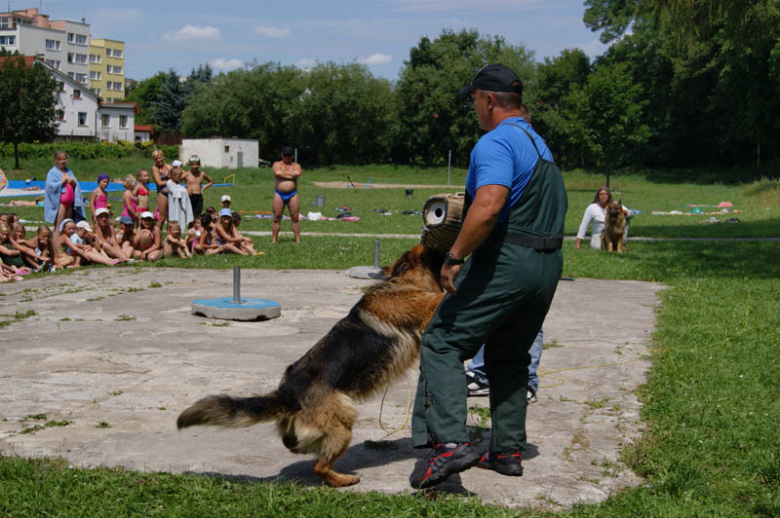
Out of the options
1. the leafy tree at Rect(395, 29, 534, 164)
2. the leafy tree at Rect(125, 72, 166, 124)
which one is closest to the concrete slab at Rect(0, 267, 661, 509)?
the leafy tree at Rect(395, 29, 534, 164)

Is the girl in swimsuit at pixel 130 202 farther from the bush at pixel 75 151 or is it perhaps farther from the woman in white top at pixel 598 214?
the bush at pixel 75 151

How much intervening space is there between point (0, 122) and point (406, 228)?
42.3 meters

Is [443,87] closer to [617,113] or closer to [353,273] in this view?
[617,113]

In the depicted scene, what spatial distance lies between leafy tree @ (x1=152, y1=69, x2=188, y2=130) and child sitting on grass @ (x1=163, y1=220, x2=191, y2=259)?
8699 cm

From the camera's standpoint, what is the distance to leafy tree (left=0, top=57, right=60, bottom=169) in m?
53.3

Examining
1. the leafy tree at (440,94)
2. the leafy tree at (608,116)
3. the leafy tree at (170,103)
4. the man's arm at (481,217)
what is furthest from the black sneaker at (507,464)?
the leafy tree at (170,103)

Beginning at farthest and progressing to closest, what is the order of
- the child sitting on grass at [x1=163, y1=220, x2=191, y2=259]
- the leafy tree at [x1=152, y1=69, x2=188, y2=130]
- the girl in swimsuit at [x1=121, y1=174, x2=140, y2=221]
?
the leafy tree at [x1=152, y1=69, x2=188, y2=130], the girl in swimsuit at [x1=121, y1=174, x2=140, y2=221], the child sitting on grass at [x1=163, y1=220, x2=191, y2=259]

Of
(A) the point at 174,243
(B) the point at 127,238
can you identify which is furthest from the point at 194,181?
(B) the point at 127,238

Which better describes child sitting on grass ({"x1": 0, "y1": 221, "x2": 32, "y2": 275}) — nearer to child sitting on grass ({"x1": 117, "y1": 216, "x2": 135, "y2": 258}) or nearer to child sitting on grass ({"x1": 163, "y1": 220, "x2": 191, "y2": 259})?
child sitting on grass ({"x1": 117, "y1": 216, "x2": 135, "y2": 258})

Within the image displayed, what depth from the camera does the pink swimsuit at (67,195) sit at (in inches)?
551

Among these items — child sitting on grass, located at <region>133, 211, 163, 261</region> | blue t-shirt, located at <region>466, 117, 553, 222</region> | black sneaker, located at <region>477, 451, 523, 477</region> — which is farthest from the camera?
child sitting on grass, located at <region>133, 211, 163, 261</region>

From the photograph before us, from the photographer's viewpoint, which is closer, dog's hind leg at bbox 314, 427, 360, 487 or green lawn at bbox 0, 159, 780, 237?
dog's hind leg at bbox 314, 427, 360, 487

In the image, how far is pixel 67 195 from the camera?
1402cm

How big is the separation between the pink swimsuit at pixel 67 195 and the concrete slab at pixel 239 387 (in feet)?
12.0
